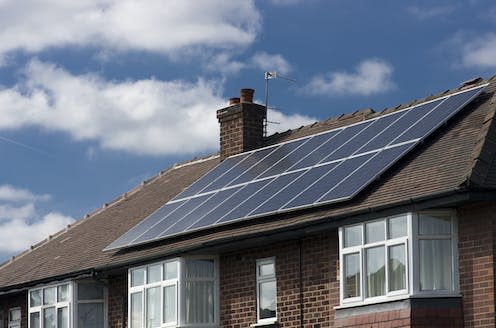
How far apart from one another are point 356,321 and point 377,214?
2300 mm

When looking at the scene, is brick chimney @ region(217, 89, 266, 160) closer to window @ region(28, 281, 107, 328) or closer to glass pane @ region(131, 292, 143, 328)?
window @ region(28, 281, 107, 328)

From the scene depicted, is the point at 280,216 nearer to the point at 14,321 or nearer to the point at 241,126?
the point at 241,126

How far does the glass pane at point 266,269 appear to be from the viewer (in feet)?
97.5

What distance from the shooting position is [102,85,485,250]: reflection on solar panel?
28.7 meters

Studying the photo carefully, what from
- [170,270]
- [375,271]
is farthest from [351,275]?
[170,270]

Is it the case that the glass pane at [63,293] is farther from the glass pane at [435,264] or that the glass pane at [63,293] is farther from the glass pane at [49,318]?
the glass pane at [435,264]

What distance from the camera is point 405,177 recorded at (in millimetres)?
27156

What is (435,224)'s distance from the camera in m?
25.7

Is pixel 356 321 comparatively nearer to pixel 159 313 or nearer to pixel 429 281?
pixel 429 281

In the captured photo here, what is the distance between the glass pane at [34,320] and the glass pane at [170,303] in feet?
18.4

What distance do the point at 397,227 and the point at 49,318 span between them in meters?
13.0

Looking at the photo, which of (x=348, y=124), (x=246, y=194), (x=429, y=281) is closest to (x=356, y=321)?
(x=429, y=281)

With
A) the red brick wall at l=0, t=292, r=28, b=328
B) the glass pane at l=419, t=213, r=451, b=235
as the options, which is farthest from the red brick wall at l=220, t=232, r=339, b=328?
the red brick wall at l=0, t=292, r=28, b=328

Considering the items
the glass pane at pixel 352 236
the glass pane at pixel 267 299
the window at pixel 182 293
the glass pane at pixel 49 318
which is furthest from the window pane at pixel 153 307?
the glass pane at pixel 352 236
